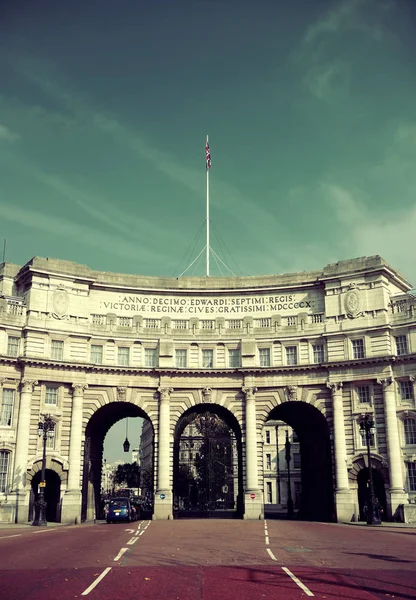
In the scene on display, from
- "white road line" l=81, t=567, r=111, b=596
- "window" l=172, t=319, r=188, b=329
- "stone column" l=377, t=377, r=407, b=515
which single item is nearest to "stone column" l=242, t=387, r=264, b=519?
"window" l=172, t=319, r=188, b=329

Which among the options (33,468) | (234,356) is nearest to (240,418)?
(234,356)

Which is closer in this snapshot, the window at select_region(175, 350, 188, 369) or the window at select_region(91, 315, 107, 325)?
the window at select_region(91, 315, 107, 325)

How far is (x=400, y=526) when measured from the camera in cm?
4150

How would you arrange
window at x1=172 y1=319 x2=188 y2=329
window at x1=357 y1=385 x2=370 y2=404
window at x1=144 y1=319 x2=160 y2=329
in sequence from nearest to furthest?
window at x1=357 y1=385 x2=370 y2=404, window at x1=144 y1=319 x2=160 y2=329, window at x1=172 y1=319 x2=188 y2=329

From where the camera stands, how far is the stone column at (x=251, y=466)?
50969 millimetres

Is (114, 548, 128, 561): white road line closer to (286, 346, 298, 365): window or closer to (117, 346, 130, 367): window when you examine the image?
(117, 346, 130, 367): window

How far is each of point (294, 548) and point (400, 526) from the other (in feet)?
67.6

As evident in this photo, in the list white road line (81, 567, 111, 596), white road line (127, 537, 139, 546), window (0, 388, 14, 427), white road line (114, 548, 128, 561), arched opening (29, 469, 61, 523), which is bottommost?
white road line (127, 537, 139, 546)

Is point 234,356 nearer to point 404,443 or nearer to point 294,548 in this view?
point 404,443

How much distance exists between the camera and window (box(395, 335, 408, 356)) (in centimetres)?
5081

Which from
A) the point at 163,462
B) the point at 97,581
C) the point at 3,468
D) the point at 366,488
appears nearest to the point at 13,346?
the point at 3,468

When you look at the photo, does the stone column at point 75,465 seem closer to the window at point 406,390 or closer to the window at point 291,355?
the window at point 291,355

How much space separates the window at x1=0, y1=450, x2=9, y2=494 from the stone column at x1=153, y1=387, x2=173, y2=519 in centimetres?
1212

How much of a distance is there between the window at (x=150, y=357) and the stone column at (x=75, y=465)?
227 inches
